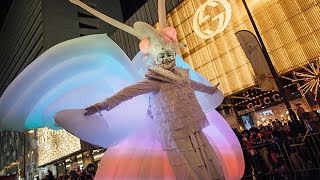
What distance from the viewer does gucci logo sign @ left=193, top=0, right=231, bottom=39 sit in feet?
45.6

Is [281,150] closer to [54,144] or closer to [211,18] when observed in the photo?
[211,18]

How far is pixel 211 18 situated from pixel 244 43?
696 centimetres

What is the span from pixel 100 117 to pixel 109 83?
1.49 ft

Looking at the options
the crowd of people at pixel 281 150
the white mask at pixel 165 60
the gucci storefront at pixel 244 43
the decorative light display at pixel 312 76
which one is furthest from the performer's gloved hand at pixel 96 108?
the decorative light display at pixel 312 76

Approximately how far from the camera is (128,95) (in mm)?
2576

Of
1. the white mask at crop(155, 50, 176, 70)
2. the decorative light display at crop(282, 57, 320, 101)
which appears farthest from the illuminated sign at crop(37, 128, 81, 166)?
the white mask at crop(155, 50, 176, 70)

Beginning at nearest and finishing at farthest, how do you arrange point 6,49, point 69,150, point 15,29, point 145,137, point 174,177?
point 174,177 < point 145,137 < point 69,150 < point 15,29 < point 6,49

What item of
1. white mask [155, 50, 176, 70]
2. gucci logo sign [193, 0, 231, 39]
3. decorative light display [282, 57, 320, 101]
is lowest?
white mask [155, 50, 176, 70]

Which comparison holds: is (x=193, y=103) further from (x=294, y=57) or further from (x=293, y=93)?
(x=293, y=93)

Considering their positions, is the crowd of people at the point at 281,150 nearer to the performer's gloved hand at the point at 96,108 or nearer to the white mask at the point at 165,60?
the white mask at the point at 165,60

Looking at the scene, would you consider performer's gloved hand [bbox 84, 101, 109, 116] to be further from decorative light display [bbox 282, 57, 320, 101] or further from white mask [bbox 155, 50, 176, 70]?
decorative light display [bbox 282, 57, 320, 101]

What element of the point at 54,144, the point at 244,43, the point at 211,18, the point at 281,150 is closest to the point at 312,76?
the point at 244,43

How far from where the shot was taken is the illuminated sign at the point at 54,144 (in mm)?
23547

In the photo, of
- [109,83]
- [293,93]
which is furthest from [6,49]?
[109,83]
